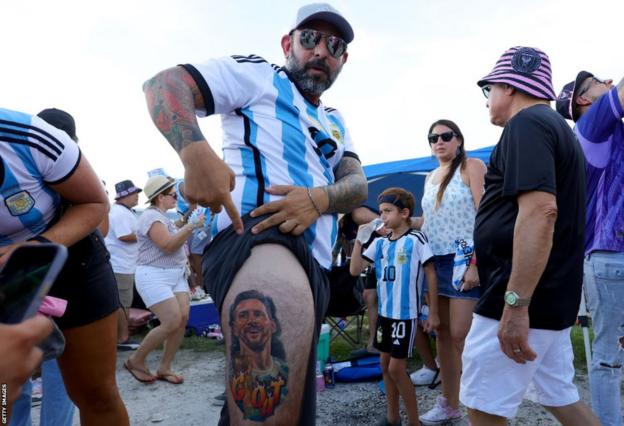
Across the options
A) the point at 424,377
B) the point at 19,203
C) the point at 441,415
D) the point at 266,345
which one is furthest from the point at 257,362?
the point at 424,377

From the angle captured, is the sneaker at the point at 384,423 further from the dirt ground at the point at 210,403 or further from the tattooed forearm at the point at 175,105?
the tattooed forearm at the point at 175,105

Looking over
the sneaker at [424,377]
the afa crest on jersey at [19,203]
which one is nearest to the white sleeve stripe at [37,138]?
the afa crest on jersey at [19,203]

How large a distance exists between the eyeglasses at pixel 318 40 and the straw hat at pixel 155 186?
386cm

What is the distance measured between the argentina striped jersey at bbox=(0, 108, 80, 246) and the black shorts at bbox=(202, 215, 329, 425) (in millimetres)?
758

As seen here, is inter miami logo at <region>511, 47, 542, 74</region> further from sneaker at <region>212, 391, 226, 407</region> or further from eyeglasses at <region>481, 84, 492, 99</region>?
sneaker at <region>212, 391, 226, 407</region>

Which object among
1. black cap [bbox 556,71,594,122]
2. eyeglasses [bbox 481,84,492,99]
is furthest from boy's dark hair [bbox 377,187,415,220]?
eyeglasses [bbox 481,84,492,99]

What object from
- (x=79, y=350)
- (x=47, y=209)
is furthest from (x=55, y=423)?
(x=47, y=209)

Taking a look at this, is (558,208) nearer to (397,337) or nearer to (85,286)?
(397,337)

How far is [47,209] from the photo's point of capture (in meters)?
1.91

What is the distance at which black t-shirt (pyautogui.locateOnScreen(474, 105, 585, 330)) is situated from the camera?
2.04 metres

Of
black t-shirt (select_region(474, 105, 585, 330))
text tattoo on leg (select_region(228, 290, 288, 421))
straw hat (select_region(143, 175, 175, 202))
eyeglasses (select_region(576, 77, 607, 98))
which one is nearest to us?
text tattoo on leg (select_region(228, 290, 288, 421))

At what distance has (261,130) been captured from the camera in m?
1.60

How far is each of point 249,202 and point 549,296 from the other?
1.46 metres

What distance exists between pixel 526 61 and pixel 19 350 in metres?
2.41
